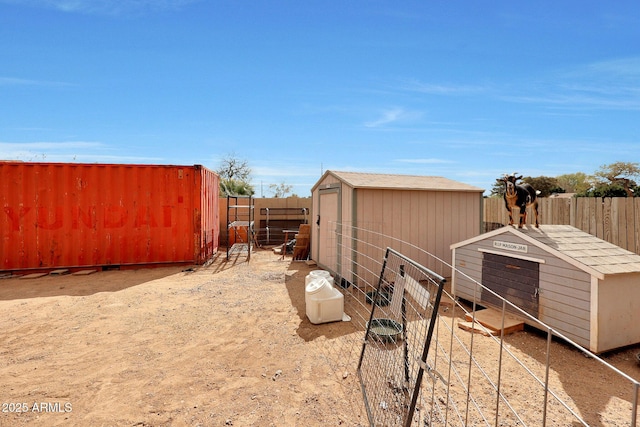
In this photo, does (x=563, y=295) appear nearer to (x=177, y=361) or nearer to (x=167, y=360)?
(x=177, y=361)

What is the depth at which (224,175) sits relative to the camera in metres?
33.9

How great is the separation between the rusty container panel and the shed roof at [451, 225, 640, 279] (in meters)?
8.06

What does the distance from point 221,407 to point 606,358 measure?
186 inches

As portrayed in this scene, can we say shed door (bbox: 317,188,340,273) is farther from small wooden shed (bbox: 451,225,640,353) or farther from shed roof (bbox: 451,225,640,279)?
shed roof (bbox: 451,225,640,279)

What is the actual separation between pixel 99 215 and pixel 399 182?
8.07m

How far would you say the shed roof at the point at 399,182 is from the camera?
285 inches

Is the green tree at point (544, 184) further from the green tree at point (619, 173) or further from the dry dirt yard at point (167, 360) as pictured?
the dry dirt yard at point (167, 360)

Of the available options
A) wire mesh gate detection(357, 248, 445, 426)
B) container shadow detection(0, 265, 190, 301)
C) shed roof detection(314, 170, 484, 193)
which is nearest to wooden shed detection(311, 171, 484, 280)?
shed roof detection(314, 170, 484, 193)

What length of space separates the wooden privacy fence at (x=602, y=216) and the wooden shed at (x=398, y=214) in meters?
1.93

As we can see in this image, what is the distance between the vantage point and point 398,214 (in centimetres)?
745

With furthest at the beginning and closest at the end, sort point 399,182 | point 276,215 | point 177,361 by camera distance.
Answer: point 276,215 < point 399,182 < point 177,361

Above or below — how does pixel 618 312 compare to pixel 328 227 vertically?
below

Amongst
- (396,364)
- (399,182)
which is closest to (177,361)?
(396,364)

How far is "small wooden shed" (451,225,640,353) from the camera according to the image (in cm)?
413
